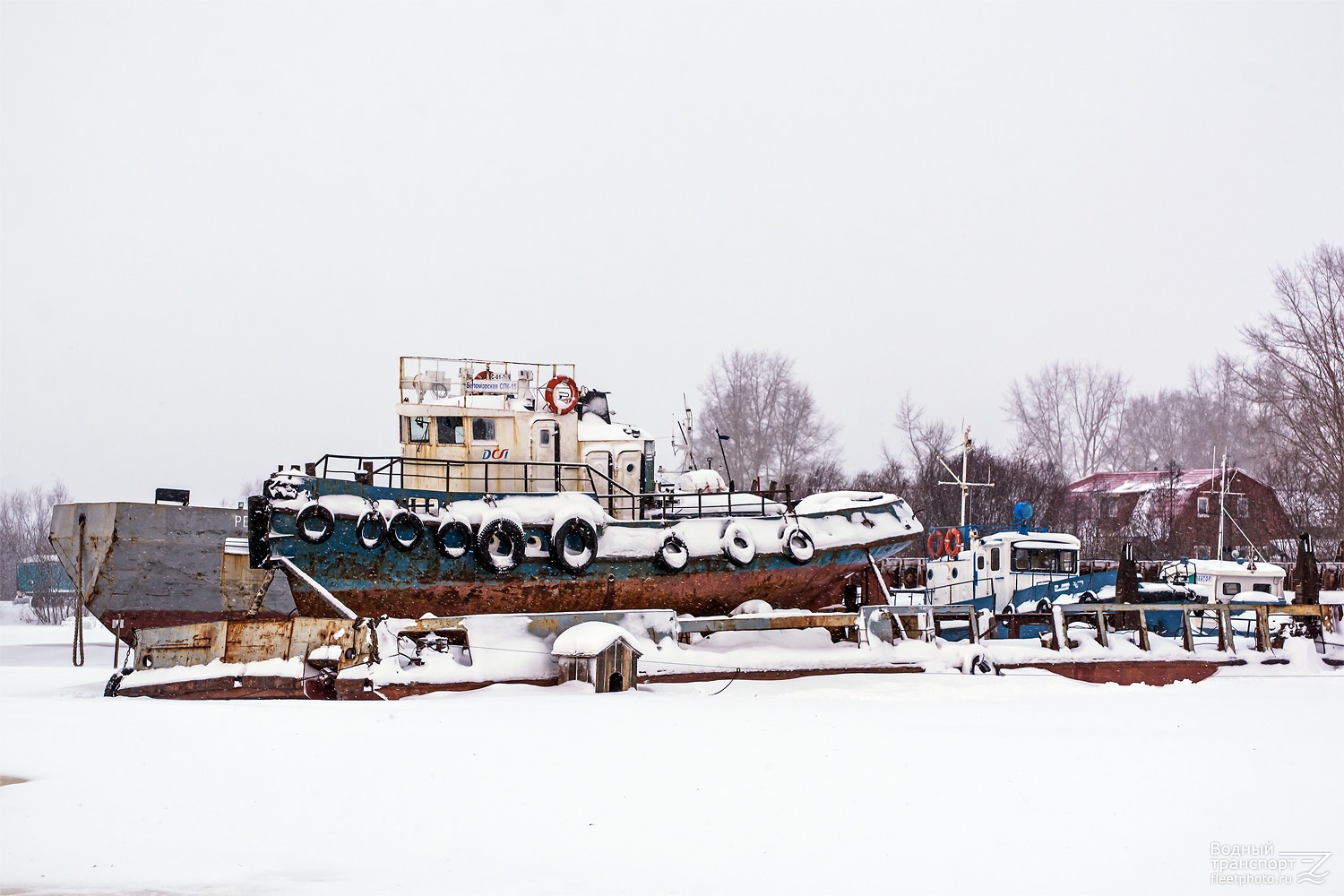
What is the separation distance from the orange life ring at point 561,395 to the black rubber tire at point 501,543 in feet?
9.41

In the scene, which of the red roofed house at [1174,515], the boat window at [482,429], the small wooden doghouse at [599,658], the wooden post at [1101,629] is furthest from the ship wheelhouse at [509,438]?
the red roofed house at [1174,515]

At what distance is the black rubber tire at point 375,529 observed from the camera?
14.0 metres

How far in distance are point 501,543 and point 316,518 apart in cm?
244

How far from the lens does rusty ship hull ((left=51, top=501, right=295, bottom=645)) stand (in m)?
18.2

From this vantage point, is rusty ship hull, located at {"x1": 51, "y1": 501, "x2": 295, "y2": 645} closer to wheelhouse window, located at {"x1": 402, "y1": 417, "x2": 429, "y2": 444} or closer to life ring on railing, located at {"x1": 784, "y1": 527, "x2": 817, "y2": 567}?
wheelhouse window, located at {"x1": 402, "y1": 417, "x2": 429, "y2": 444}

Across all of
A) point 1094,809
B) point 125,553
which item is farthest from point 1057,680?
point 125,553

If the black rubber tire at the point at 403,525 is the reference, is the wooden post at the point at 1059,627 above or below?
below

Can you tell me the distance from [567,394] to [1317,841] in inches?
492

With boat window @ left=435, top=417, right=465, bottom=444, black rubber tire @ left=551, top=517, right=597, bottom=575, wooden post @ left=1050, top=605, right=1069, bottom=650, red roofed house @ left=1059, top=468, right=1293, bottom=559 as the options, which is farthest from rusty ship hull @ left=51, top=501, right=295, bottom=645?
red roofed house @ left=1059, top=468, right=1293, bottom=559

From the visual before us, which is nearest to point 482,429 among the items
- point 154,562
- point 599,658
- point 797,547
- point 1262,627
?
point 797,547

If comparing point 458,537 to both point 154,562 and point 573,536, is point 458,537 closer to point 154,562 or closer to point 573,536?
point 573,536

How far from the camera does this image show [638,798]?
7.04m

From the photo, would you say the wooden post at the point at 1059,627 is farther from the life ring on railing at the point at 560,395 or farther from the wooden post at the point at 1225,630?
the life ring on railing at the point at 560,395

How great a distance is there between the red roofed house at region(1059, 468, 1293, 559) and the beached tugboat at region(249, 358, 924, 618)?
27.6 meters
